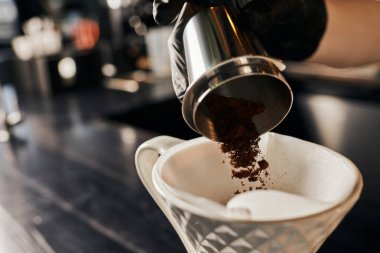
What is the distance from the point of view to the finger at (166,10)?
694 mm

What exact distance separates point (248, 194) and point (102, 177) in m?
0.87

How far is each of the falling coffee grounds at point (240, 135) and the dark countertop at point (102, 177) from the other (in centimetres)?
30

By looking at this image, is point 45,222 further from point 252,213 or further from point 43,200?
point 252,213

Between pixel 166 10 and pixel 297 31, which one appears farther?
pixel 297 31

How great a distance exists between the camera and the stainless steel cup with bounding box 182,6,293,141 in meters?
0.54

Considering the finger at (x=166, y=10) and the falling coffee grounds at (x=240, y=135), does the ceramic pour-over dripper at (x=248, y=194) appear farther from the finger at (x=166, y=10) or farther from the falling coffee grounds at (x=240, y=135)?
the finger at (x=166, y=10)

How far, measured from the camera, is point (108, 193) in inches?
45.4

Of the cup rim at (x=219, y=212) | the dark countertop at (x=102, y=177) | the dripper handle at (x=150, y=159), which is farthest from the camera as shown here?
the dark countertop at (x=102, y=177)

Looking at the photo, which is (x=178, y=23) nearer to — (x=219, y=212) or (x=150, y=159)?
(x=150, y=159)

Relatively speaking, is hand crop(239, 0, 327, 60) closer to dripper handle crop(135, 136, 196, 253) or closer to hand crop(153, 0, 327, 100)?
hand crop(153, 0, 327, 100)

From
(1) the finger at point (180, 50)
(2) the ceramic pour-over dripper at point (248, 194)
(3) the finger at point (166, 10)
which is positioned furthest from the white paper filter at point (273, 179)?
(3) the finger at point (166, 10)

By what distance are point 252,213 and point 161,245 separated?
0.46 meters

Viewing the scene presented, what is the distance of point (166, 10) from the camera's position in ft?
2.32

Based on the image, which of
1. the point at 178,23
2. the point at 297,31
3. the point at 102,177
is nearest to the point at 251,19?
the point at 178,23
